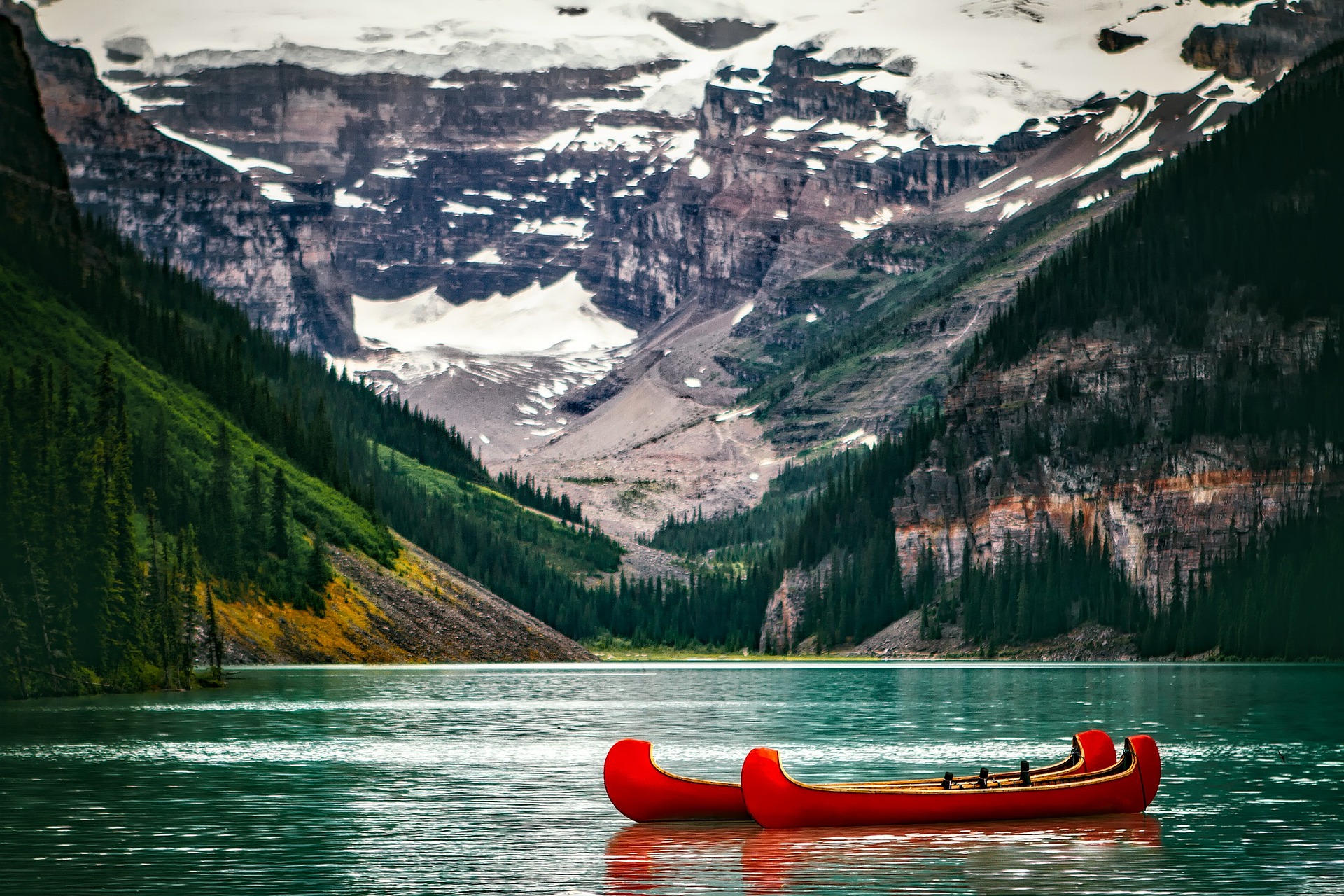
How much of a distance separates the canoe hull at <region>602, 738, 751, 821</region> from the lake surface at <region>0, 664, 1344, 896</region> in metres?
1.01

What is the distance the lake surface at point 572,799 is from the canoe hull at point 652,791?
3.32 feet

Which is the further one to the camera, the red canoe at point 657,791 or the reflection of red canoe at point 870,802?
the red canoe at point 657,791

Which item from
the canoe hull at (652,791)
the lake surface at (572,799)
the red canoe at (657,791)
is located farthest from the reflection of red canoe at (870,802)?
the canoe hull at (652,791)

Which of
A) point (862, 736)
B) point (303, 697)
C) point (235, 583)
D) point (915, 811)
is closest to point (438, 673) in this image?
point (235, 583)

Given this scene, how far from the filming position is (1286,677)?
571 feet

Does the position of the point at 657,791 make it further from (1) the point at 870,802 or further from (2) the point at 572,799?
(2) the point at 572,799

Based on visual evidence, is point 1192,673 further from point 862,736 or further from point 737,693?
point 862,736

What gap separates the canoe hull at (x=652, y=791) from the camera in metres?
62.0

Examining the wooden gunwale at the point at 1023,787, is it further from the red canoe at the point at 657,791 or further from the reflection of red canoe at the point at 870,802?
the red canoe at the point at 657,791

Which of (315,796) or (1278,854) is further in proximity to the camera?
(315,796)

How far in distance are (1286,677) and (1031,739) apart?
86.8 meters

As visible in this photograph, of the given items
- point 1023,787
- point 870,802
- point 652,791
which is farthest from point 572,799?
point 1023,787

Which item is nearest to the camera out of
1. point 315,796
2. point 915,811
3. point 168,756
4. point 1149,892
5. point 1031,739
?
point 1149,892

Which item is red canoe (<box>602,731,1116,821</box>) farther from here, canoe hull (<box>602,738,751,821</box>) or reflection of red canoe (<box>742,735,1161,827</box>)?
reflection of red canoe (<box>742,735,1161,827</box>)
